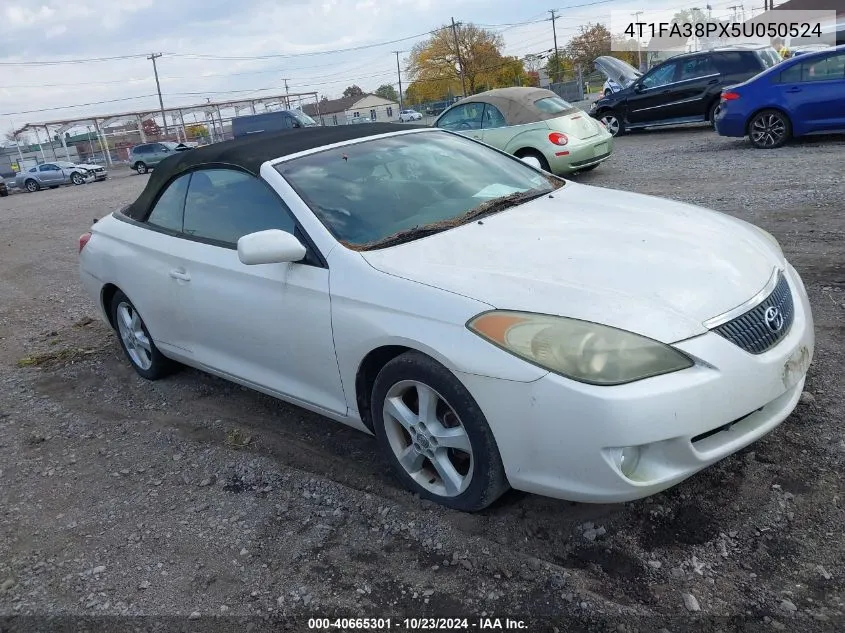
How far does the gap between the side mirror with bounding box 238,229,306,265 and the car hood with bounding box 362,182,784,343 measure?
1.10 ft

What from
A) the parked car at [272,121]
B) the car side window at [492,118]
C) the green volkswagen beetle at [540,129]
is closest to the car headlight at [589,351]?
the green volkswagen beetle at [540,129]

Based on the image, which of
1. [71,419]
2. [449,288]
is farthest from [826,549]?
[71,419]

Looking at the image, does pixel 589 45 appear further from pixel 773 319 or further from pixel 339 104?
pixel 773 319

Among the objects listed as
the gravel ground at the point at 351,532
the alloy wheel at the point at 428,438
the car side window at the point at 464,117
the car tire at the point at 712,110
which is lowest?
the gravel ground at the point at 351,532

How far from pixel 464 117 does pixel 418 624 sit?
10.7 meters

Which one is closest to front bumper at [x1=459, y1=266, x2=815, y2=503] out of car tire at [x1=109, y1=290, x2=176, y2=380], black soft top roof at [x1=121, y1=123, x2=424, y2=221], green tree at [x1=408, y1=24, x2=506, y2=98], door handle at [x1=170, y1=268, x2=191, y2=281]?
black soft top roof at [x1=121, y1=123, x2=424, y2=221]

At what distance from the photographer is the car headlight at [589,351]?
2.39 metres

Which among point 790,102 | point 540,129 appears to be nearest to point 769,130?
point 790,102

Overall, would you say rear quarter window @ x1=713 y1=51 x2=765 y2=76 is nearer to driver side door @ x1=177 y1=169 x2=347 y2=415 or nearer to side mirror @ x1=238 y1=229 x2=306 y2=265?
driver side door @ x1=177 y1=169 x2=347 y2=415

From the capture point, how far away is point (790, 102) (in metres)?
11.1

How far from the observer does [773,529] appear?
8.49 feet

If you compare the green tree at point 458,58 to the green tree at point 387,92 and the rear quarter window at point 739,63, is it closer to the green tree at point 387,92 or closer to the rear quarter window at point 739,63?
the green tree at point 387,92

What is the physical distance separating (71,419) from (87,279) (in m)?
1.17

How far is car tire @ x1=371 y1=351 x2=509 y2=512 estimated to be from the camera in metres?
2.67
